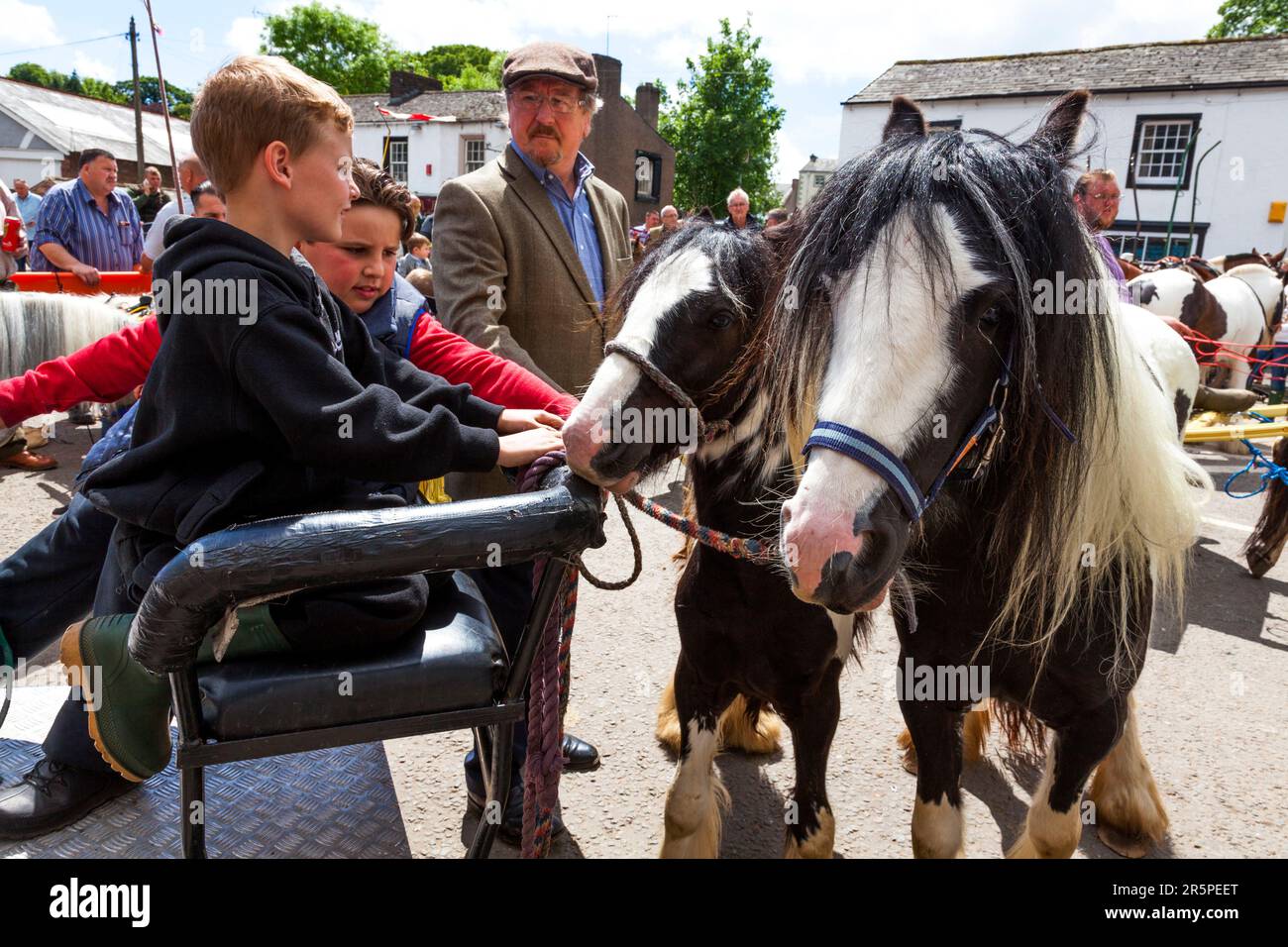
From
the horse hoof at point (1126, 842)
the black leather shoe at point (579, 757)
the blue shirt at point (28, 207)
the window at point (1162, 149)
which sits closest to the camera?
the horse hoof at point (1126, 842)

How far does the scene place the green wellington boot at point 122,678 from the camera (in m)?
1.49

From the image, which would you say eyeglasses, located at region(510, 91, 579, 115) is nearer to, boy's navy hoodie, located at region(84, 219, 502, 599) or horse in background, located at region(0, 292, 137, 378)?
boy's navy hoodie, located at region(84, 219, 502, 599)

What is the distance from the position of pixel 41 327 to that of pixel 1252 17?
4892 cm

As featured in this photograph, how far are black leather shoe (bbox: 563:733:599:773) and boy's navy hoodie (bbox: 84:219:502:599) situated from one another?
171cm

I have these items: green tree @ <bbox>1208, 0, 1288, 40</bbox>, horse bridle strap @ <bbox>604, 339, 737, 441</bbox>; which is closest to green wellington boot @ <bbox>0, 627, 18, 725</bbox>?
horse bridle strap @ <bbox>604, 339, 737, 441</bbox>

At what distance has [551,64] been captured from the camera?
246cm

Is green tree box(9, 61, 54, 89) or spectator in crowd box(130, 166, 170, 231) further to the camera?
green tree box(9, 61, 54, 89)

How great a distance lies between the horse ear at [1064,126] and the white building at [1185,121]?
20.6 metres

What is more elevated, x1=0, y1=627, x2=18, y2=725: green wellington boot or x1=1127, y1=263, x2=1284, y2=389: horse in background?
x1=1127, y1=263, x2=1284, y2=389: horse in background

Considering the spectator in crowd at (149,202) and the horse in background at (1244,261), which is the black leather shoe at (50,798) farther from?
the horse in background at (1244,261)

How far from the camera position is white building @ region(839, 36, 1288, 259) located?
20.2 meters

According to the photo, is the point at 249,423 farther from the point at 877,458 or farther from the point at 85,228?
the point at 85,228

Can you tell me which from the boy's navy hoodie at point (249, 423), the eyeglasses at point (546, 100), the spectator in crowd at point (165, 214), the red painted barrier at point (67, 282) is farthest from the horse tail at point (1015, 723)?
the spectator in crowd at point (165, 214)

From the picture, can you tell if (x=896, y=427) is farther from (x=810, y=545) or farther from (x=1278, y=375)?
(x=1278, y=375)
